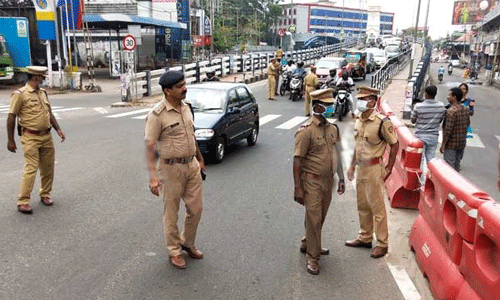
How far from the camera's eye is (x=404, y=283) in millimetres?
4395

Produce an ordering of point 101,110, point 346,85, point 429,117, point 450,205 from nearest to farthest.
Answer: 1. point 450,205
2. point 429,117
3. point 346,85
4. point 101,110

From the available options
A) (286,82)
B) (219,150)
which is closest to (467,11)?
(286,82)

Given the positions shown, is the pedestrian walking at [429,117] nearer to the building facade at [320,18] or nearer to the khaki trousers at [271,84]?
the khaki trousers at [271,84]

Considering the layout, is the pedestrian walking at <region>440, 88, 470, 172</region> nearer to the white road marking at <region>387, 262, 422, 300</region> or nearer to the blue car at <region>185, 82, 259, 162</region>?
the white road marking at <region>387, 262, 422, 300</region>

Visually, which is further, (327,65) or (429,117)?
(327,65)

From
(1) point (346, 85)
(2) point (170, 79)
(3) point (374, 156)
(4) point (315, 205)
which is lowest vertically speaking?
(4) point (315, 205)

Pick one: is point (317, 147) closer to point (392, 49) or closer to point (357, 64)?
point (357, 64)

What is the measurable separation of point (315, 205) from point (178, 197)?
1343 millimetres

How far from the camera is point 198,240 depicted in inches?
209

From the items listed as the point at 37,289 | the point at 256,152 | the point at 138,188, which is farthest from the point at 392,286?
the point at 256,152

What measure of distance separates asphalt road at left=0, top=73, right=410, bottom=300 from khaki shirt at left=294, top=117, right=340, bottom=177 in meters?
1.05

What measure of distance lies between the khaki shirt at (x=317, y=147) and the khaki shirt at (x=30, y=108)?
3515mm

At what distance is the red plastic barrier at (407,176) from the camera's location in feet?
21.1

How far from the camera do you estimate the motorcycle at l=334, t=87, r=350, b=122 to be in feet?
50.2
